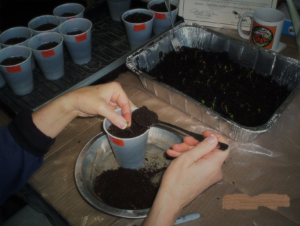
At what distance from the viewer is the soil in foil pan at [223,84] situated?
3.51 feet

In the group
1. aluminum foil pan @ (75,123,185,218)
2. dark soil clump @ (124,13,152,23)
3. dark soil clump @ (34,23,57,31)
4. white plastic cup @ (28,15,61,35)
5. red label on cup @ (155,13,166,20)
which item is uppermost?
red label on cup @ (155,13,166,20)

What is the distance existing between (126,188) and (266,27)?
1042mm

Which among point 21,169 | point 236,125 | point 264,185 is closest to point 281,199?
point 264,185

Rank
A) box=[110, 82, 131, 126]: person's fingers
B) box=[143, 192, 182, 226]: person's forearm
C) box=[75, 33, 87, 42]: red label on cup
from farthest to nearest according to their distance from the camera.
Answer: box=[75, 33, 87, 42]: red label on cup, box=[110, 82, 131, 126]: person's fingers, box=[143, 192, 182, 226]: person's forearm

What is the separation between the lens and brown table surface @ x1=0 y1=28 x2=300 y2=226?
805 millimetres

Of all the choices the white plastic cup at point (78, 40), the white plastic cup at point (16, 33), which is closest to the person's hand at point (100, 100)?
the white plastic cup at point (78, 40)

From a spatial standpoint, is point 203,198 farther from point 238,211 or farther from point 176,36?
point 176,36

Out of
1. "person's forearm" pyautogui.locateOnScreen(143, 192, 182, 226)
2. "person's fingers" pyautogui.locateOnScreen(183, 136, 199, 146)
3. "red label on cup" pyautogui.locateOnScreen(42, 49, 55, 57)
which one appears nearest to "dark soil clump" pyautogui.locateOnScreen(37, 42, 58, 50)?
"red label on cup" pyautogui.locateOnScreen(42, 49, 55, 57)

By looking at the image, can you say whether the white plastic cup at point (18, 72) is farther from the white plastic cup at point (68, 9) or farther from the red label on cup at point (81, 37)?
the white plastic cup at point (68, 9)

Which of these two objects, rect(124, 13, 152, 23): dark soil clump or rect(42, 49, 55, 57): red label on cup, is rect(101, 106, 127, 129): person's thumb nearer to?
rect(42, 49, 55, 57): red label on cup

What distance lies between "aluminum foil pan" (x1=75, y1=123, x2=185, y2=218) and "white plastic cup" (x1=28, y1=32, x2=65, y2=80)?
500mm

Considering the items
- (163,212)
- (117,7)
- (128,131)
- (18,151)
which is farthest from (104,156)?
(117,7)

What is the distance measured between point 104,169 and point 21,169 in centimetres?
29

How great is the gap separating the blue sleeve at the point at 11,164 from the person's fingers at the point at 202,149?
1.87 ft
